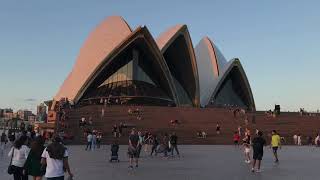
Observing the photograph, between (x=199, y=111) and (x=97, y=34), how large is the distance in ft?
71.4

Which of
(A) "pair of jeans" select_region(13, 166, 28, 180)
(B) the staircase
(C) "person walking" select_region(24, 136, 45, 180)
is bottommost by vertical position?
(A) "pair of jeans" select_region(13, 166, 28, 180)

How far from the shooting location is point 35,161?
7770 mm

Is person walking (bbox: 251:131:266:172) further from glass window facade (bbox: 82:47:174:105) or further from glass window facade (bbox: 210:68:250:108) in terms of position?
glass window facade (bbox: 210:68:250:108)

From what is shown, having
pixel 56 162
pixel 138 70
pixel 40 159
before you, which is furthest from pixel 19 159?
pixel 138 70

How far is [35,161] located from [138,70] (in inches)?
1813

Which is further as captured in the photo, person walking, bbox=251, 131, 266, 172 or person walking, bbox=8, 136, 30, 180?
person walking, bbox=251, 131, 266, 172

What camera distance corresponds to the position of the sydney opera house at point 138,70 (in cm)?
5034

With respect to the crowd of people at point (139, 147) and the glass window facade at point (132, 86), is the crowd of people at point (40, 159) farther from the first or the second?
the glass window facade at point (132, 86)

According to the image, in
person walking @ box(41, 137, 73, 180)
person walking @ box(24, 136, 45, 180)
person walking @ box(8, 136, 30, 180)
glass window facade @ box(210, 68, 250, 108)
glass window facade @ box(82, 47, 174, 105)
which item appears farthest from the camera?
glass window facade @ box(210, 68, 250, 108)

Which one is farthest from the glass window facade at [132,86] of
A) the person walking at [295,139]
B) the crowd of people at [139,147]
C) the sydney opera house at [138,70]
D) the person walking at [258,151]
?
the person walking at [258,151]

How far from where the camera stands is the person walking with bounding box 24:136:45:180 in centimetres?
773

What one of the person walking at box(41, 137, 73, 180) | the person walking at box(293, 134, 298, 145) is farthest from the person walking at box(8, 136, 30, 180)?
the person walking at box(293, 134, 298, 145)

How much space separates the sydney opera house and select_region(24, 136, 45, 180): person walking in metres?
39.7

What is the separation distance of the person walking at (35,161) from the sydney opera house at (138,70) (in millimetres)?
39694
